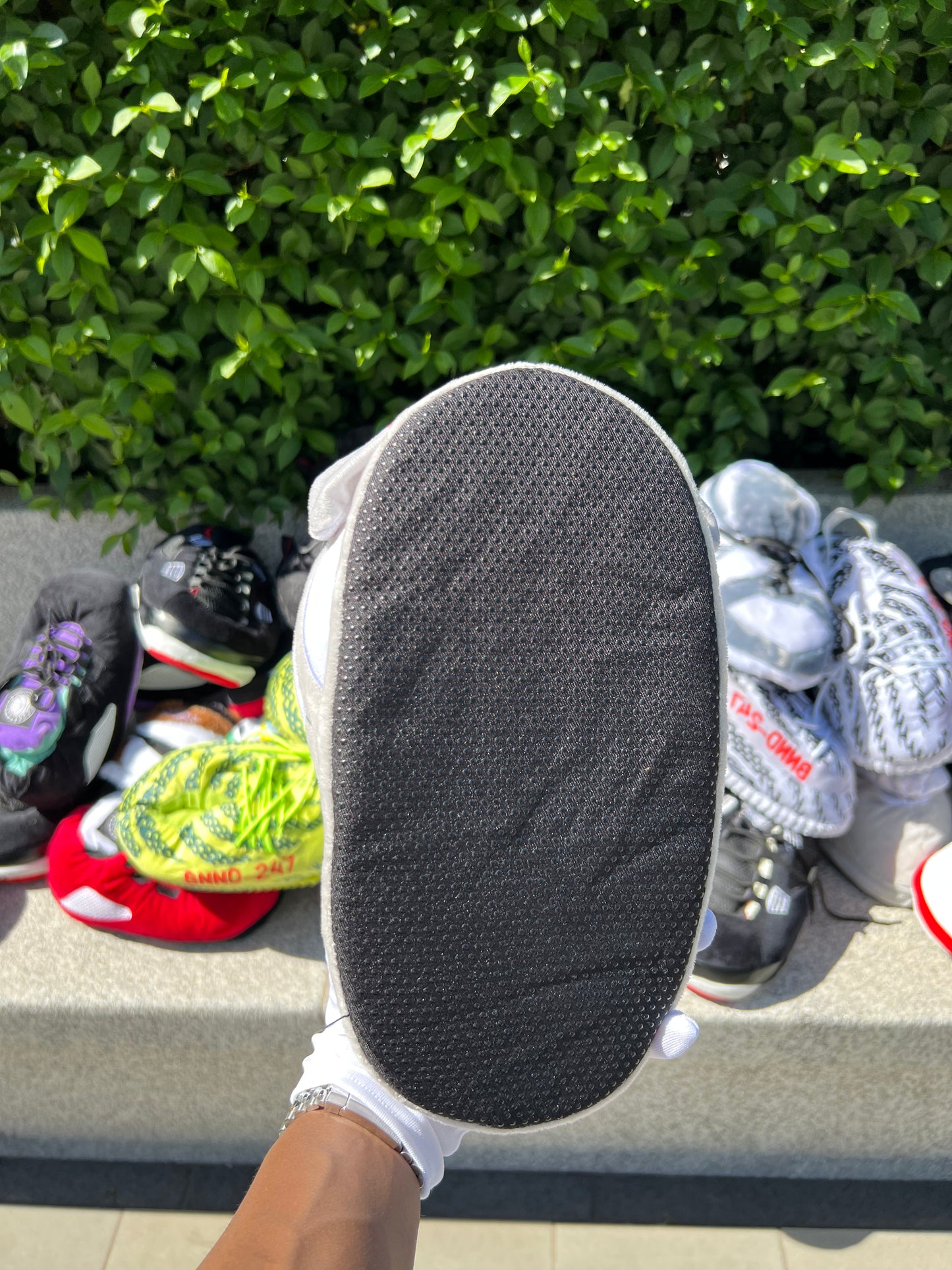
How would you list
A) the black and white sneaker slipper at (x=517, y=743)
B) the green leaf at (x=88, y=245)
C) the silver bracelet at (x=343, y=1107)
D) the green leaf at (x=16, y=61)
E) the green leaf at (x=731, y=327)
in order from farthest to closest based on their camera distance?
the green leaf at (x=731, y=327) → the green leaf at (x=88, y=245) → the green leaf at (x=16, y=61) → the silver bracelet at (x=343, y=1107) → the black and white sneaker slipper at (x=517, y=743)

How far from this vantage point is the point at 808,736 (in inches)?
48.8

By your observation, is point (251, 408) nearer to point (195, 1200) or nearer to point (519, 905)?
point (519, 905)

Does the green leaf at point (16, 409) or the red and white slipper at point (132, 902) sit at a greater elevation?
the green leaf at point (16, 409)

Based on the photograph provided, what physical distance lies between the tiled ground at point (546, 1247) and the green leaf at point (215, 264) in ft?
4.50

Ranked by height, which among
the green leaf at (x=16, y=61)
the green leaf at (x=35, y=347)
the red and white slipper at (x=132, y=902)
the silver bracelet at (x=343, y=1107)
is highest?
→ the green leaf at (x=16, y=61)

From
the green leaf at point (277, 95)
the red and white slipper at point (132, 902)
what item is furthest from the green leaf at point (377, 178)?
the red and white slipper at point (132, 902)

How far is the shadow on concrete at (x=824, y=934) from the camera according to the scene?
1213mm

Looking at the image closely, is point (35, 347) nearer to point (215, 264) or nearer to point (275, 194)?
point (215, 264)

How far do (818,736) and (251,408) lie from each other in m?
1.01

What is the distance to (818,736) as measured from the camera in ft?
4.10

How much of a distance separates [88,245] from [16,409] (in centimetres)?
29

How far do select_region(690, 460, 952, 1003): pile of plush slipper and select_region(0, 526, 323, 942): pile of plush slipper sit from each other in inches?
22.3

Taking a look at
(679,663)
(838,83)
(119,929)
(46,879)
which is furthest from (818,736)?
(46,879)

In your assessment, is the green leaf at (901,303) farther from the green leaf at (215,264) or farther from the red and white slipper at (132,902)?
the red and white slipper at (132,902)
